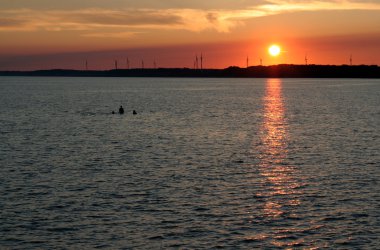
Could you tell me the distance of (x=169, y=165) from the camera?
56469 millimetres

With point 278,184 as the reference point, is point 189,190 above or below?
above

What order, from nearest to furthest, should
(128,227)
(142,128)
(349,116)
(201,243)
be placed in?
(201,243), (128,227), (142,128), (349,116)

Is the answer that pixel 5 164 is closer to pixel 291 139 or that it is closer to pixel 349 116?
pixel 291 139

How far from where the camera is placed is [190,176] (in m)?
50.5

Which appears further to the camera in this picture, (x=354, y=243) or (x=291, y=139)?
(x=291, y=139)

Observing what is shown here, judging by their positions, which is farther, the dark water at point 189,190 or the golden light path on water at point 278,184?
the golden light path on water at point 278,184

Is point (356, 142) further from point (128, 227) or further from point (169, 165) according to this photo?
point (128, 227)

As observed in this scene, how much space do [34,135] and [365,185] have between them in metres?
52.4

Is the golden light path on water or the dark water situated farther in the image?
the golden light path on water

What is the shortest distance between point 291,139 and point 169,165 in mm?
28321

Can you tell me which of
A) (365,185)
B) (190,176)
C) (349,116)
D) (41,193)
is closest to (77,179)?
(41,193)

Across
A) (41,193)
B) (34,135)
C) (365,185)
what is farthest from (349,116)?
(41,193)

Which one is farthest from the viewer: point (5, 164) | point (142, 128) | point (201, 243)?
point (142, 128)

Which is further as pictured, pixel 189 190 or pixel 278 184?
pixel 278 184
